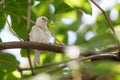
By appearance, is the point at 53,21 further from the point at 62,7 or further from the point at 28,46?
the point at 28,46

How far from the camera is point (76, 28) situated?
1.78 metres

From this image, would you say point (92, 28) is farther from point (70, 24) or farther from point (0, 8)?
point (0, 8)

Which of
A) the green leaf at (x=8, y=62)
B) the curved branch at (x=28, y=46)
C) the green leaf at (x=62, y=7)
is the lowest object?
the green leaf at (x=8, y=62)

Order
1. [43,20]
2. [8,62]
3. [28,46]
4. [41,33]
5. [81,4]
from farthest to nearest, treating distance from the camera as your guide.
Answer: [41,33] < [43,20] < [8,62] < [81,4] < [28,46]

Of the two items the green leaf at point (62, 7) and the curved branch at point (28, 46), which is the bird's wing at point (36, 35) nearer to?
the green leaf at point (62, 7)

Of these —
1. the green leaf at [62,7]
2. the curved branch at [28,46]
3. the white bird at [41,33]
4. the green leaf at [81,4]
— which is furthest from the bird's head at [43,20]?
the curved branch at [28,46]

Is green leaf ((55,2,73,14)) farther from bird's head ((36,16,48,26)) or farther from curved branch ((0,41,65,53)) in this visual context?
curved branch ((0,41,65,53))

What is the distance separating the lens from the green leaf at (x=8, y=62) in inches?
57.0

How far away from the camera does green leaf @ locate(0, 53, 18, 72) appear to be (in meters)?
1.45

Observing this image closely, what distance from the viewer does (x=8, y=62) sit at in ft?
4.78

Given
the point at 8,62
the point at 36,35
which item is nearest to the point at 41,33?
the point at 36,35

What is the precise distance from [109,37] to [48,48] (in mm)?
487

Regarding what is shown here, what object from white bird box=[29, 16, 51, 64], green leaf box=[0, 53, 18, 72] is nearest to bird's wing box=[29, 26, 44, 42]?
white bird box=[29, 16, 51, 64]

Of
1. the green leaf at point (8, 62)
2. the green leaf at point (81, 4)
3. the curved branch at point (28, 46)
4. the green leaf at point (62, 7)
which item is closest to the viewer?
the curved branch at point (28, 46)
